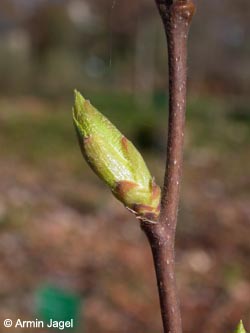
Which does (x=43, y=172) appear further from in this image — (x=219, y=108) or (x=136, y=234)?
(x=219, y=108)

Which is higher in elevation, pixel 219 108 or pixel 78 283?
pixel 78 283

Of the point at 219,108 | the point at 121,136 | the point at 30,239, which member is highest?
the point at 121,136

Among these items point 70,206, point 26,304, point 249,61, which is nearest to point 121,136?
point 26,304

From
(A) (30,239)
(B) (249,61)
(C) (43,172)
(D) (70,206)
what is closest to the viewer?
(A) (30,239)

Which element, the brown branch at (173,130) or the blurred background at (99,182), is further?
the blurred background at (99,182)

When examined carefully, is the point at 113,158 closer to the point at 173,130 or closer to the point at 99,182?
the point at 173,130

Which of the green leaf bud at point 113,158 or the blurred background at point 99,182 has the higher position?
the green leaf bud at point 113,158
